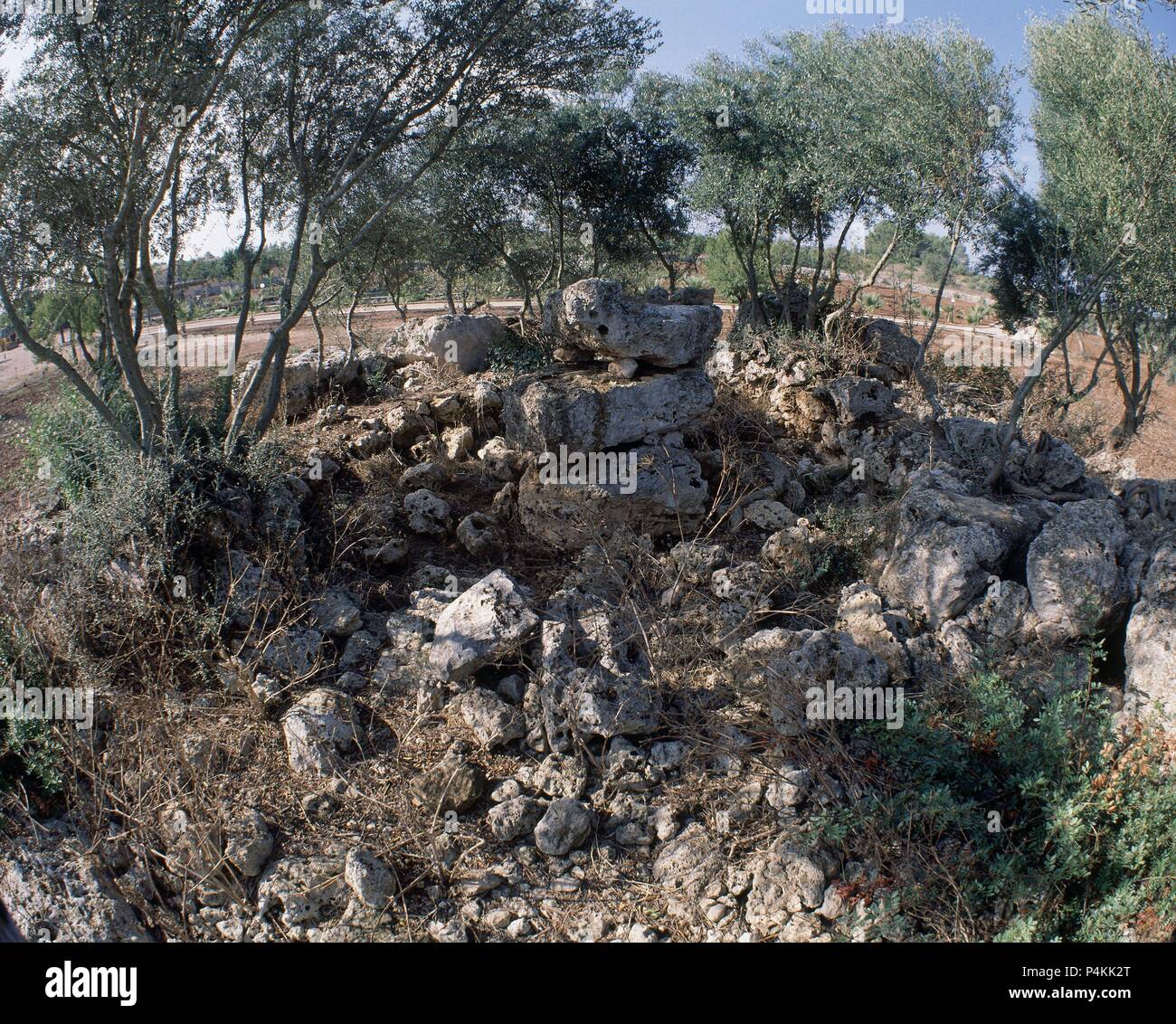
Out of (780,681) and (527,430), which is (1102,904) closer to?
(780,681)

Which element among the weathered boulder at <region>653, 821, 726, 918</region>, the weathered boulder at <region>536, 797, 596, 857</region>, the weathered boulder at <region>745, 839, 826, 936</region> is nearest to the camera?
the weathered boulder at <region>745, 839, 826, 936</region>

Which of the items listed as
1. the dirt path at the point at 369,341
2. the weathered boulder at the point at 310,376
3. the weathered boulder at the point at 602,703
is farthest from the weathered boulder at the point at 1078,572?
the weathered boulder at the point at 310,376

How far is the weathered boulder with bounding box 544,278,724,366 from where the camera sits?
725 cm

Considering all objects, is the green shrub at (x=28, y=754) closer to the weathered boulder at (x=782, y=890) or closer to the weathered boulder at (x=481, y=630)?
the weathered boulder at (x=481, y=630)

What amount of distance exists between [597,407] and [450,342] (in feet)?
14.4

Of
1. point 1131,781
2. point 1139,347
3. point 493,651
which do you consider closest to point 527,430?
point 493,651

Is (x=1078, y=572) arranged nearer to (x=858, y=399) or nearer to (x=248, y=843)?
(x=858, y=399)

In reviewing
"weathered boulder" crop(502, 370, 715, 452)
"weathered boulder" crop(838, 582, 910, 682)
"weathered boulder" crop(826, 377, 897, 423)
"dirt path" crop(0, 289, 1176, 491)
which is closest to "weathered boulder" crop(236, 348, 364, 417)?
"dirt path" crop(0, 289, 1176, 491)

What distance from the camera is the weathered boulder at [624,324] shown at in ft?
23.8

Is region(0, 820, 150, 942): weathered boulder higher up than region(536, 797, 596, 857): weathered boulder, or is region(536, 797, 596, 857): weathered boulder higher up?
region(536, 797, 596, 857): weathered boulder

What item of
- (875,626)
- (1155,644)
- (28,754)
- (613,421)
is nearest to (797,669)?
(875,626)

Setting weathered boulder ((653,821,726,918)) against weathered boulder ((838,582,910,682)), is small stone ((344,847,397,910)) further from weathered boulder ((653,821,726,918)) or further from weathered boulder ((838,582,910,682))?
weathered boulder ((838,582,910,682))

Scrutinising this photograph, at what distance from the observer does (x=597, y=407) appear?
7.17 meters

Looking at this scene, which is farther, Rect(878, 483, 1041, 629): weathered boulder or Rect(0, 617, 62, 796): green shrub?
Rect(878, 483, 1041, 629): weathered boulder
